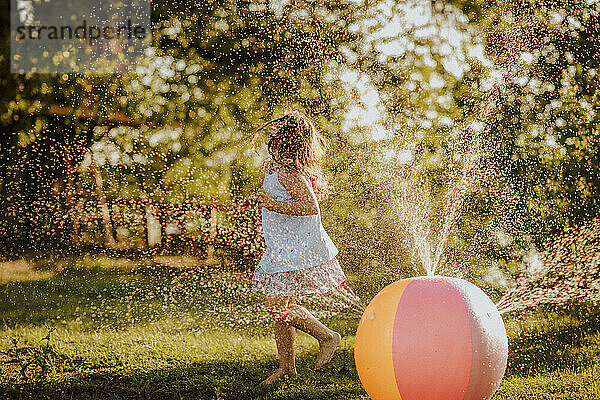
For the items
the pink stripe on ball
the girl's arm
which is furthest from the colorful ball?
the girl's arm

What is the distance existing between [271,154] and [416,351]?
1.47m

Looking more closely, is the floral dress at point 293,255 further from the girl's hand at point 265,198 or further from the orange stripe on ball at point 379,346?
the orange stripe on ball at point 379,346

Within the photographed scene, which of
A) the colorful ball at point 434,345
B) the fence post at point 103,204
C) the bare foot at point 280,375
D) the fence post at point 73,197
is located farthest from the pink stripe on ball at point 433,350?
the fence post at point 73,197

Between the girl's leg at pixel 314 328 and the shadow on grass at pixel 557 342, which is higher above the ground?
the girl's leg at pixel 314 328

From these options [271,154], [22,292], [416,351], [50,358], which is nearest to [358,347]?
[416,351]

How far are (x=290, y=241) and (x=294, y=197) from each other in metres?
0.25

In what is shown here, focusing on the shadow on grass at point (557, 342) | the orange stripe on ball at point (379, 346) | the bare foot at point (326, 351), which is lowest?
the shadow on grass at point (557, 342)

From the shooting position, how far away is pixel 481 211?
5.73 metres

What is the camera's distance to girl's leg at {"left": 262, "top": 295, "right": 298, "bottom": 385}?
133 inches

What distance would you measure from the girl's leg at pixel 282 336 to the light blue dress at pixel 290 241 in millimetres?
177

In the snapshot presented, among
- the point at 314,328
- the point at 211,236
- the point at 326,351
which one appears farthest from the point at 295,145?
the point at 211,236

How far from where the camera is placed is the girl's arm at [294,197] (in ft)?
11.0

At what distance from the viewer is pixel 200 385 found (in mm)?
3400

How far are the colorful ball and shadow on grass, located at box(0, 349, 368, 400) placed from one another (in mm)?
705
